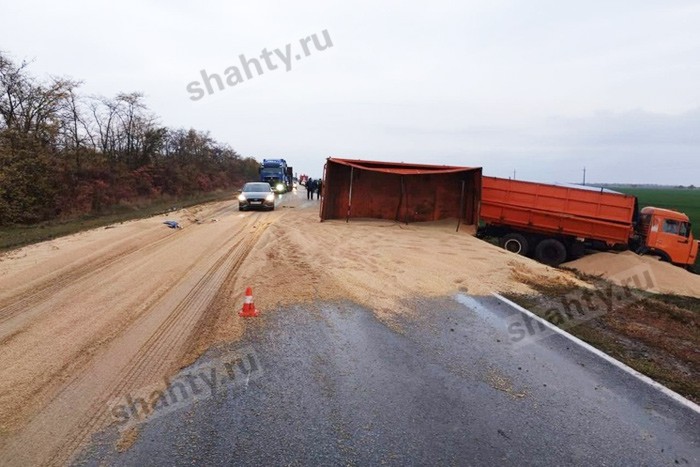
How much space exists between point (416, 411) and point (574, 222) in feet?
46.3

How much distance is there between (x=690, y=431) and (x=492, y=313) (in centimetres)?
333

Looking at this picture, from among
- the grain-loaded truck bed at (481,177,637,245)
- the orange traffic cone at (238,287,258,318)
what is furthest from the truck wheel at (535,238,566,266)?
the orange traffic cone at (238,287,258,318)

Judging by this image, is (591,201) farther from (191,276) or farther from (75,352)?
(75,352)

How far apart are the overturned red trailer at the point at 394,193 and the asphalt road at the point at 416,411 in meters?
11.5

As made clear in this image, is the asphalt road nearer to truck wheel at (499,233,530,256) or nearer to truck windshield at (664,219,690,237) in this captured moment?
truck wheel at (499,233,530,256)

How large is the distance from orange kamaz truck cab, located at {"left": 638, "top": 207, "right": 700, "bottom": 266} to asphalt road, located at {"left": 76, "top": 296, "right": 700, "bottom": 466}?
13153mm

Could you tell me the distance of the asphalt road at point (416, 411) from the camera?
11.1 feet

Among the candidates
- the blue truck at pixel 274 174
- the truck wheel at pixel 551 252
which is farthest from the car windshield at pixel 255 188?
the truck wheel at pixel 551 252

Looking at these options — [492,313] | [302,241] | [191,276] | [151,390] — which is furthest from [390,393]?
[302,241]

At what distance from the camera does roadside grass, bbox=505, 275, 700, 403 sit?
5.11 m

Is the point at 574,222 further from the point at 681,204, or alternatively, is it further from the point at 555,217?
the point at 681,204

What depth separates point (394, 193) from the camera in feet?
57.2

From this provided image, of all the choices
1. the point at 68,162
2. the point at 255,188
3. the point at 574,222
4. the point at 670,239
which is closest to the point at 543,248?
the point at 574,222

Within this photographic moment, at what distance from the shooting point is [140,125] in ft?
120
